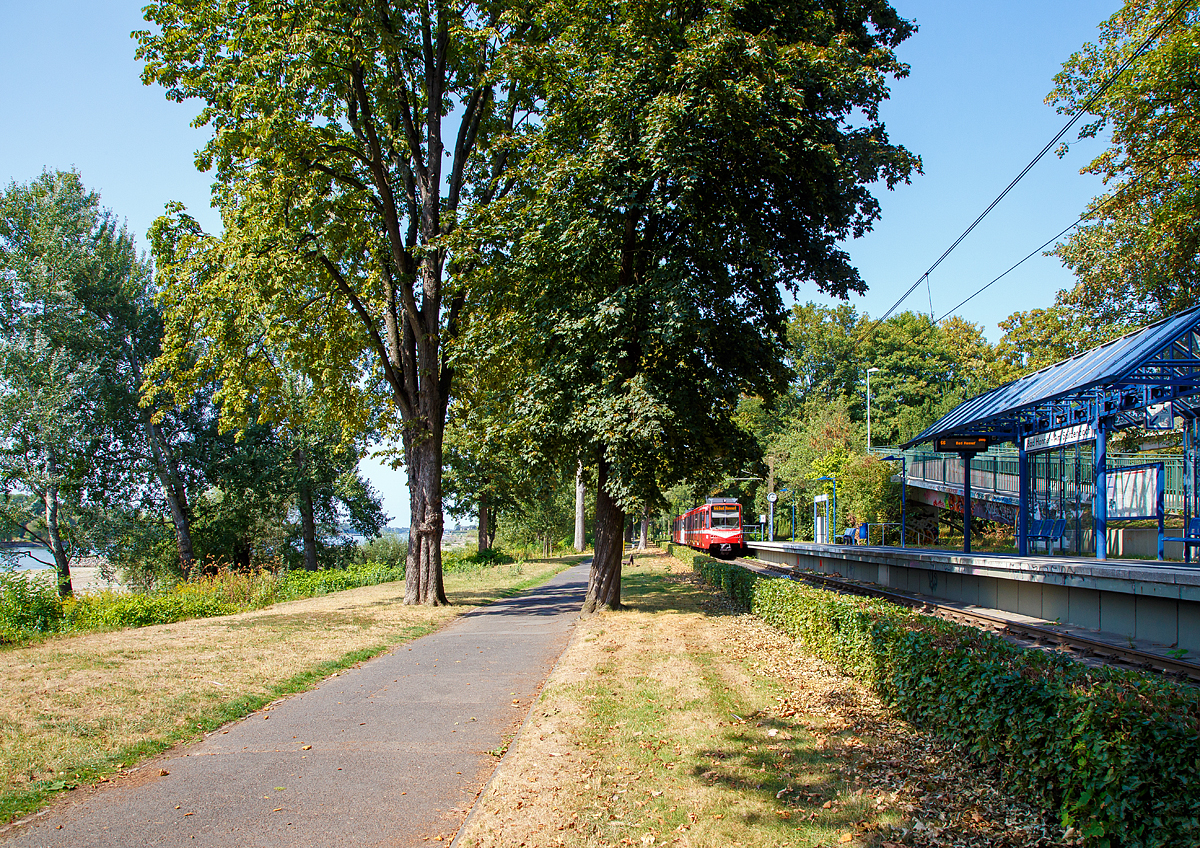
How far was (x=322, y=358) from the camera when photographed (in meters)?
20.0

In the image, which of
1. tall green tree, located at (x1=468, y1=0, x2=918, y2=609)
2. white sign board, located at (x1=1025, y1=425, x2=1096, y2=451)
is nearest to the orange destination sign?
white sign board, located at (x1=1025, y1=425, x2=1096, y2=451)

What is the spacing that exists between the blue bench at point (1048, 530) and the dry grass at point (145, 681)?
692 inches

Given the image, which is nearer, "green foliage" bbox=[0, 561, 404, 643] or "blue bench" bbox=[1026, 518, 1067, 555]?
"green foliage" bbox=[0, 561, 404, 643]

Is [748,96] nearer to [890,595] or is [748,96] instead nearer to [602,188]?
[602,188]

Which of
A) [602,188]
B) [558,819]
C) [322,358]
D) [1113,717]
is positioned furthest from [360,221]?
[1113,717]

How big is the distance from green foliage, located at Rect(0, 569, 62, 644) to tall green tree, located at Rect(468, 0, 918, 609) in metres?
9.55

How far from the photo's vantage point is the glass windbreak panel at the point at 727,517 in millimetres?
39562

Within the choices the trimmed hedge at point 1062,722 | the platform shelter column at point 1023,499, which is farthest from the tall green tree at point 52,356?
the platform shelter column at point 1023,499

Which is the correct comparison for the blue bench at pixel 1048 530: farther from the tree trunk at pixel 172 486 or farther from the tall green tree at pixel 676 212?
the tree trunk at pixel 172 486

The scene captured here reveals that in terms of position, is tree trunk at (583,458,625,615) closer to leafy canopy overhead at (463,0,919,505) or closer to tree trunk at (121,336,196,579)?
leafy canopy overhead at (463,0,919,505)

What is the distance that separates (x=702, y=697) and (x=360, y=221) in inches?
559

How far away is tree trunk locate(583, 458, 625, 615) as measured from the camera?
1597 cm

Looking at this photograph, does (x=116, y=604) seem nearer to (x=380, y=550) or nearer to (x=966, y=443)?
(x=966, y=443)

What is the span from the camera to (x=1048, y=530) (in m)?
22.6
